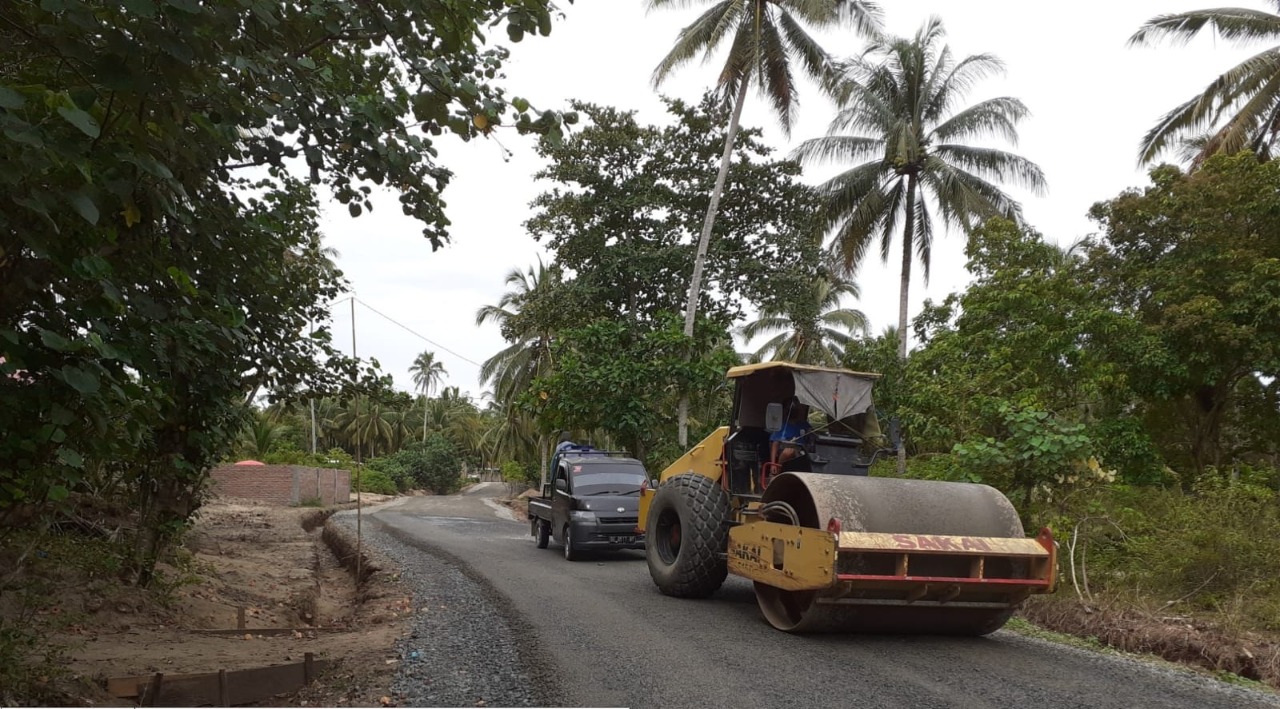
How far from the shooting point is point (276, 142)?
4391 millimetres

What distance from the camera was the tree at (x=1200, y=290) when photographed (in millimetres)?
16266

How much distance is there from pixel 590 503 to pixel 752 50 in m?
13.4

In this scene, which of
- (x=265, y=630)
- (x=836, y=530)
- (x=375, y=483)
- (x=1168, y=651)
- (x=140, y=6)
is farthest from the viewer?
(x=375, y=483)

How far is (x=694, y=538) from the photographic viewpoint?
9.03m

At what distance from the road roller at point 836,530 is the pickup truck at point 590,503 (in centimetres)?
460

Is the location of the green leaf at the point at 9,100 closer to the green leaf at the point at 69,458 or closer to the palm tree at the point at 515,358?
the green leaf at the point at 69,458

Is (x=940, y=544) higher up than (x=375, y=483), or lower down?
higher up

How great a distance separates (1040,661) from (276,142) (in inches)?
247

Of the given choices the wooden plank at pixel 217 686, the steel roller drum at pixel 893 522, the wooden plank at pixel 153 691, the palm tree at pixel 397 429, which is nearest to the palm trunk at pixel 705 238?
the steel roller drum at pixel 893 522

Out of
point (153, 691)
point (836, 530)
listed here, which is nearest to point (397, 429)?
point (153, 691)

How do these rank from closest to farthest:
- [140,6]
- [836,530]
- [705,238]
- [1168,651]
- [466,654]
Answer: [140,6]
[836,530]
[466,654]
[1168,651]
[705,238]

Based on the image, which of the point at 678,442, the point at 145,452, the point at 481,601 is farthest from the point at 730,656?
the point at 678,442

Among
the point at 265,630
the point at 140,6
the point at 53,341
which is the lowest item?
the point at 265,630

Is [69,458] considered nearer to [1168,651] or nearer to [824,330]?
[1168,651]
